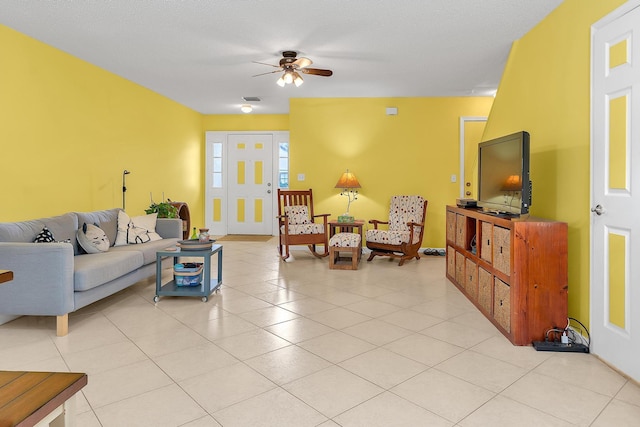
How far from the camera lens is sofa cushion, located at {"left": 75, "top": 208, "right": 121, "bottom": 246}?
13.6 feet

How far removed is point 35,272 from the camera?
2922mm

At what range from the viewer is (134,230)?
4535mm

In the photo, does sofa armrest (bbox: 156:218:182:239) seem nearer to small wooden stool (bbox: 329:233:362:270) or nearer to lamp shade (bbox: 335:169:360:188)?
small wooden stool (bbox: 329:233:362:270)

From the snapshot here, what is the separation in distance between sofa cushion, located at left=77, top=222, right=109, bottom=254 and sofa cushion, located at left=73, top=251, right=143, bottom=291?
117 millimetres

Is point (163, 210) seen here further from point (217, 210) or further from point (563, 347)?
point (563, 347)

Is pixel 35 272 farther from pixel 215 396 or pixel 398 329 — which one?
pixel 398 329

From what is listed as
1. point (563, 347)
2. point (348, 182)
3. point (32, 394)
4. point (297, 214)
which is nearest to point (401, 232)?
point (348, 182)

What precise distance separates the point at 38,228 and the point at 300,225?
10.5 ft

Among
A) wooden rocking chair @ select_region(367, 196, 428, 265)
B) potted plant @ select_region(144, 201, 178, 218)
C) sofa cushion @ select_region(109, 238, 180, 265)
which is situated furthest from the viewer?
potted plant @ select_region(144, 201, 178, 218)

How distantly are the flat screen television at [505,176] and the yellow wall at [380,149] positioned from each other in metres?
2.55

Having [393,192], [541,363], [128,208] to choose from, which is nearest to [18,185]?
[128,208]

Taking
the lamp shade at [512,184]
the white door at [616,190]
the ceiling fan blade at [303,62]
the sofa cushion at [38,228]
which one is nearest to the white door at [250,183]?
the ceiling fan blade at [303,62]

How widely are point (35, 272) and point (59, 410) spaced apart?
2.24m

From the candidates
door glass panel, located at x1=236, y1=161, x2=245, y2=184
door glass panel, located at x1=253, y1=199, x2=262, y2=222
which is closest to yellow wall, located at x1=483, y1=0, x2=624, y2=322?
door glass panel, located at x1=253, y1=199, x2=262, y2=222
